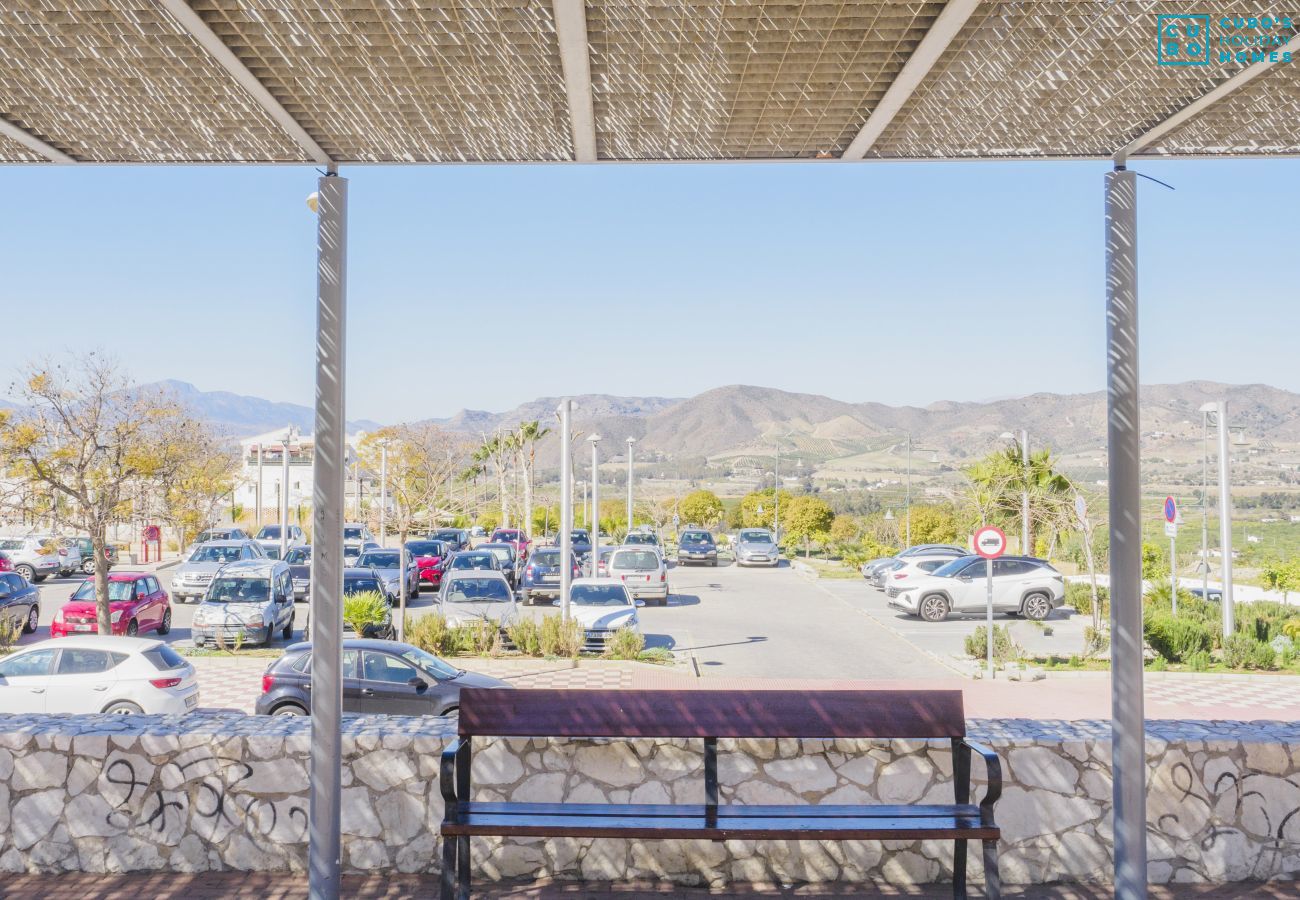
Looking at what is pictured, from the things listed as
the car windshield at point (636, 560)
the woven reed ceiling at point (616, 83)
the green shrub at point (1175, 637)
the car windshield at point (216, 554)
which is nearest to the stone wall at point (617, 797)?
the woven reed ceiling at point (616, 83)

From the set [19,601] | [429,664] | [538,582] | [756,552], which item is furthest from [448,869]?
[756,552]

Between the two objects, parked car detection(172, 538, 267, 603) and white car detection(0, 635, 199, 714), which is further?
parked car detection(172, 538, 267, 603)

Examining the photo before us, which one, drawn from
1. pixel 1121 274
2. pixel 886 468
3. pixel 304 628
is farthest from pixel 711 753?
pixel 886 468

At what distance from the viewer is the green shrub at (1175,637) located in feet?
57.3

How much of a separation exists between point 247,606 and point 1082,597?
63.8ft

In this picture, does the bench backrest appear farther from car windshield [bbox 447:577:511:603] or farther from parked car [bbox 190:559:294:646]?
parked car [bbox 190:559:294:646]

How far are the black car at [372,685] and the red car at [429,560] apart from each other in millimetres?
16906

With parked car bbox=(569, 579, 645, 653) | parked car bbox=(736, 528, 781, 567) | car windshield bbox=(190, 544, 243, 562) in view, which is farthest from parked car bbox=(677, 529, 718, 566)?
parked car bbox=(569, 579, 645, 653)

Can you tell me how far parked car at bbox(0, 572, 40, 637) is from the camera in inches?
767

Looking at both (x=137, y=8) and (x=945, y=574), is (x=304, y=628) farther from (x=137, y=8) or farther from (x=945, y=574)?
(x=137, y=8)

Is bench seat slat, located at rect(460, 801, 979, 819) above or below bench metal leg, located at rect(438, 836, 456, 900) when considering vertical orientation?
above

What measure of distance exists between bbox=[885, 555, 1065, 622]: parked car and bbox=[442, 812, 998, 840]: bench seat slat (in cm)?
1972

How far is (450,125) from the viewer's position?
12.0 ft

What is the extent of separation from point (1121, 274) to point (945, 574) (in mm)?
20605
